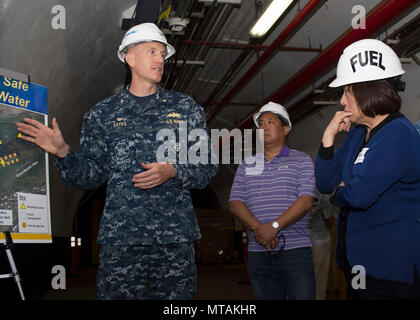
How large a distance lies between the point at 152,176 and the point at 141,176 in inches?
2.0

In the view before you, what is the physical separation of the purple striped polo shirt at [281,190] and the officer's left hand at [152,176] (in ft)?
3.74

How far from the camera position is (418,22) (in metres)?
6.16

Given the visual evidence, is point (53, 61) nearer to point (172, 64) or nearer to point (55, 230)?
point (172, 64)

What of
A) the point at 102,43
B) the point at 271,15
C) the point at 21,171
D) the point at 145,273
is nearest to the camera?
the point at 145,273

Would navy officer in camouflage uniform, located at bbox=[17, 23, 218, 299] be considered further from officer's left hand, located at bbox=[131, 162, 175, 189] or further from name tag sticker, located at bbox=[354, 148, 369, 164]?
name tag sticker, located at bbox=[354, 148, 369, 164]

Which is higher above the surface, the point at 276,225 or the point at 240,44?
the point at 240,44

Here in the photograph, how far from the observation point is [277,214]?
9.74ft

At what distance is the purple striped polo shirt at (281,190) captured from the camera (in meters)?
2.91

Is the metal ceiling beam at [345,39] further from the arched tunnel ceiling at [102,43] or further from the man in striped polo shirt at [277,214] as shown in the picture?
the man in striped polo shirt at [277,214]

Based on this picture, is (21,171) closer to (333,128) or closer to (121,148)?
(121,148)

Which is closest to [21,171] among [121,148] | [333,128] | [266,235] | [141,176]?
[121,148]

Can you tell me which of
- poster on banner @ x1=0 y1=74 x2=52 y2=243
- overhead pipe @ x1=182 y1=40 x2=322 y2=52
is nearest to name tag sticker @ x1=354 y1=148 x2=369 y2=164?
poster on banner @ x1=0 y1=74 x2=52 y2=243
